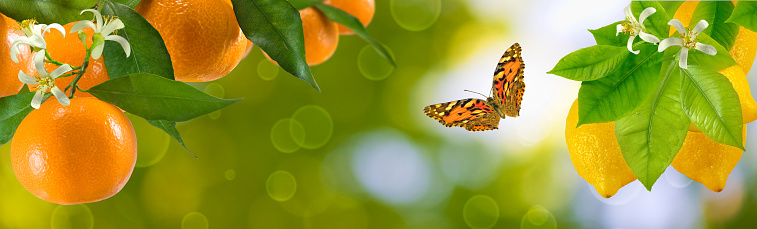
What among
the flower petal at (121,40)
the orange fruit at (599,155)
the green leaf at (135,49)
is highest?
the flower petal at (121,40)

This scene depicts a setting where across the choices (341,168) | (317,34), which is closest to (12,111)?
(317,34)

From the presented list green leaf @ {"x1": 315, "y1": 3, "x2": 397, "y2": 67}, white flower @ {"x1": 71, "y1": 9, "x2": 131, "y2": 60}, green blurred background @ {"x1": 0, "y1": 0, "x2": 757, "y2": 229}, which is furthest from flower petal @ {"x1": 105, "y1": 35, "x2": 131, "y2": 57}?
green blurred background @ {"x1": 0, "y1": 0, "x2": 757, "y2": 229}

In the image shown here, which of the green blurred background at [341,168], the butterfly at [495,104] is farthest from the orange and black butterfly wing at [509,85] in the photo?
the green blurred background at [341,168]

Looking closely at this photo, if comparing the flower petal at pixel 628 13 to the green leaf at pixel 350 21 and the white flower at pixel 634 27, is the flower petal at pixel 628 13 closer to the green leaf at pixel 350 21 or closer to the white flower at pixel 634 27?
the white flower at pixel 634 27

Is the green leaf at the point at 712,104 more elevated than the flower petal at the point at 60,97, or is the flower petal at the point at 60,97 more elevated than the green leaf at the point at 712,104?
the green leaf at the point at 712,104

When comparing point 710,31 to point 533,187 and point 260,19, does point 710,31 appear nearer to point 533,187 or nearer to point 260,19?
point 260,19

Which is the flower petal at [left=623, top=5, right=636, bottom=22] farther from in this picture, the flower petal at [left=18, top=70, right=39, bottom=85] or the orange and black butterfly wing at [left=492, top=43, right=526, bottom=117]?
the flower petal at [left=18, top=70, right=39, bottom=85]

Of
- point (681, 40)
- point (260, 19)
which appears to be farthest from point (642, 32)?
point (260, 19)
